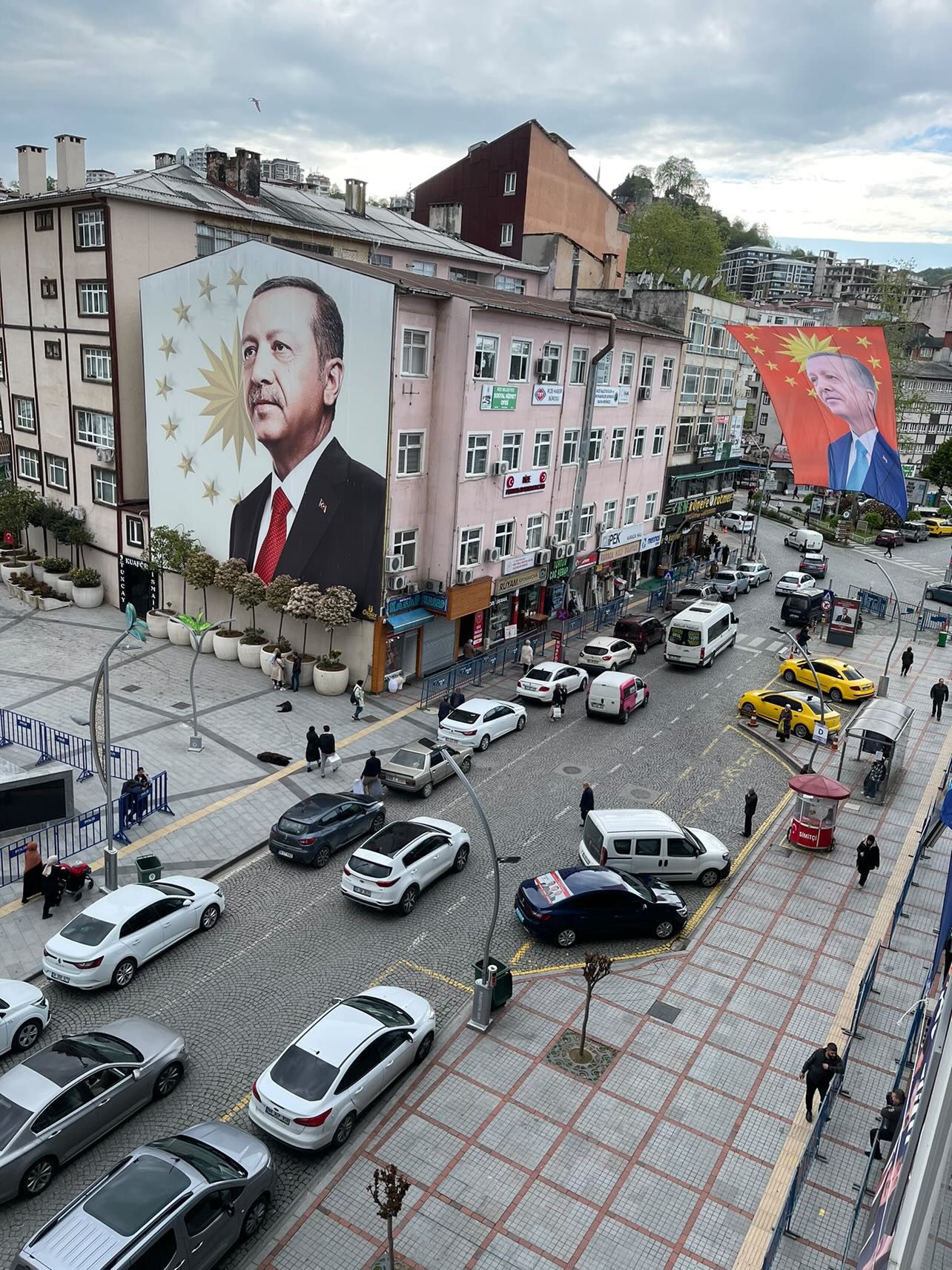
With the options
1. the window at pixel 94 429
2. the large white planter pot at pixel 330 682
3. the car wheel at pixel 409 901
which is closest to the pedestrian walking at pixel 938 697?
the large white planter pot at pixel 330 682

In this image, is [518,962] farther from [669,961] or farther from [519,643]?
[519,643]

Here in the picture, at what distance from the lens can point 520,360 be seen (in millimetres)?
34094

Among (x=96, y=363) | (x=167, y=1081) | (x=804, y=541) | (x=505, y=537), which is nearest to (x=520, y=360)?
(x=505, y=537)

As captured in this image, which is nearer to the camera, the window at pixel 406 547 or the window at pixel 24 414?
the window at pixel 406 547

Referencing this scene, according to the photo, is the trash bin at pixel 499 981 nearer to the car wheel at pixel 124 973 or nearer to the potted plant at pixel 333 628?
the car wheel at pixel 124 973

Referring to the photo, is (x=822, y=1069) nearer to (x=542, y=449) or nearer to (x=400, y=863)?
(x=400, y=863)

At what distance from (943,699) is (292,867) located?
1001 inches

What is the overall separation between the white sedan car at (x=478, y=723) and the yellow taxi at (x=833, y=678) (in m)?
12.8

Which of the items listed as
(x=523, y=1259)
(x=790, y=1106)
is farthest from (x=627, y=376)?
(x=523, y=1259)

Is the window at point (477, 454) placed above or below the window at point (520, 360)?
below

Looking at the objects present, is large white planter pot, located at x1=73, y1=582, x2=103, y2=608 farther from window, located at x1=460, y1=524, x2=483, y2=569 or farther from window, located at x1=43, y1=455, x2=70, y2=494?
window, located at x1=460, y1=524, x2=483, y2=569

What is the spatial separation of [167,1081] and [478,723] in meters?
15.4

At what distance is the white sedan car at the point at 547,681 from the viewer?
3222 cm

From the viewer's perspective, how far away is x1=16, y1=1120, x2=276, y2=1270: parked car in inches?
404
